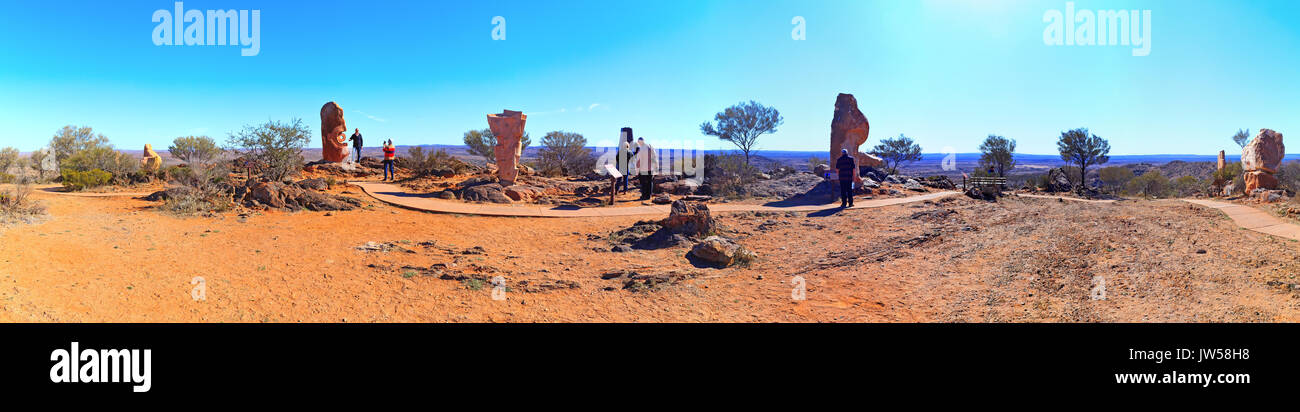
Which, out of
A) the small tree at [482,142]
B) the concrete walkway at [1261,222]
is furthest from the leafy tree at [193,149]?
the concrete walkway at [1261,222]

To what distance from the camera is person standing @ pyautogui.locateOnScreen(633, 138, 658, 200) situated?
12555mm

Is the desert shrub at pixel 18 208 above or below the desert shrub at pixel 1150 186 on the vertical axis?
below

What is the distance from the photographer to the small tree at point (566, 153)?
22.6m

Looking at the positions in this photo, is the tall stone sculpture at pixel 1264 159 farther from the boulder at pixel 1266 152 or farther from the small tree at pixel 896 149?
the small tree at pixel 896 149

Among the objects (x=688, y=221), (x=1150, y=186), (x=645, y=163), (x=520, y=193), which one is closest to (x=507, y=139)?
(x=520, y=193)

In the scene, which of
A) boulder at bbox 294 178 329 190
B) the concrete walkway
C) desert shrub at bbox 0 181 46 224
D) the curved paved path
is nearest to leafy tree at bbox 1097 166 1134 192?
the curved paved path

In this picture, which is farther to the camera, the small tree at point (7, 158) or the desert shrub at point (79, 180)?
the small tree at point (7, 158)

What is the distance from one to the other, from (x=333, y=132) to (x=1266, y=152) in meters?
26.1

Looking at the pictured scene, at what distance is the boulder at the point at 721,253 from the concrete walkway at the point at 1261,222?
5.47 metres

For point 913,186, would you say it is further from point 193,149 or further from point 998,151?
point 193,149

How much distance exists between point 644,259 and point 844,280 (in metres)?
2.39

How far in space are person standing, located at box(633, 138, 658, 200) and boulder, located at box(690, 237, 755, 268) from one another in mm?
5921

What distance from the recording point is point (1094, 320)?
3.84 meters
